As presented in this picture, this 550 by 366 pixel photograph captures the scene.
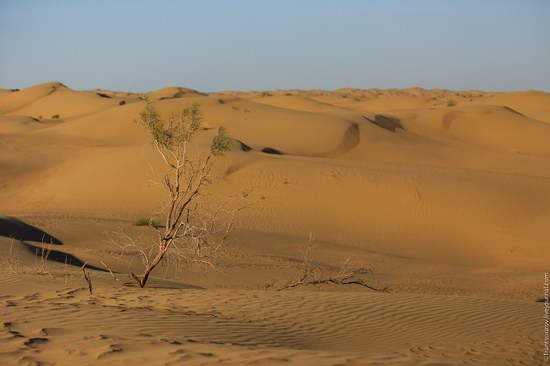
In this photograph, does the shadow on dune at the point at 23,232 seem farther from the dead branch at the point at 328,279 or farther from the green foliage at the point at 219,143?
the green foliage at the point at 219,143

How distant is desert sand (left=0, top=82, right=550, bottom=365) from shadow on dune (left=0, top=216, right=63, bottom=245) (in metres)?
0.07

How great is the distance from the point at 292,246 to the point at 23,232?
6.47 metres

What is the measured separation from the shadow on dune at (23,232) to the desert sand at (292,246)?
67 millimetres

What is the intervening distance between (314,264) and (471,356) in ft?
27.2

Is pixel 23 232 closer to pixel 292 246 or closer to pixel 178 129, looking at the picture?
pixel 292 246

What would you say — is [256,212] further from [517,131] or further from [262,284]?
[517,131]

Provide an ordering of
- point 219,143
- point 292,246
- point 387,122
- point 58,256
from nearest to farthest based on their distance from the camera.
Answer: point 219,143
point 58,256
point 292,246
point 387,122

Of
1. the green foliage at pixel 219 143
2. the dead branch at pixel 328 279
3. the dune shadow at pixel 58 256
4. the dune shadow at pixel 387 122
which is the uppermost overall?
the dune shadow at pixel 387 122

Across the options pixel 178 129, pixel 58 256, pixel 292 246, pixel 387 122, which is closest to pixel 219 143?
pixel 178 129

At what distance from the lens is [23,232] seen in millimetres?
16156

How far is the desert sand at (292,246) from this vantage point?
673 cm

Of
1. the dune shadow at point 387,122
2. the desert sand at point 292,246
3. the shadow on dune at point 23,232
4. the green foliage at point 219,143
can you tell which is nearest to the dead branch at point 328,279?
the desert sand at point 292,246

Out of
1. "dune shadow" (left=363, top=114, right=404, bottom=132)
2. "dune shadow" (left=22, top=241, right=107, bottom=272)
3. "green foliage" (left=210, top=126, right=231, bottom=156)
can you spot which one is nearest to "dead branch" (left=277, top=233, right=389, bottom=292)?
"green foliage" (left=210, top=126, right=231, bottom=156)

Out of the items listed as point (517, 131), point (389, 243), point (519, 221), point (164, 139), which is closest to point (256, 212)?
point (389, 243)
